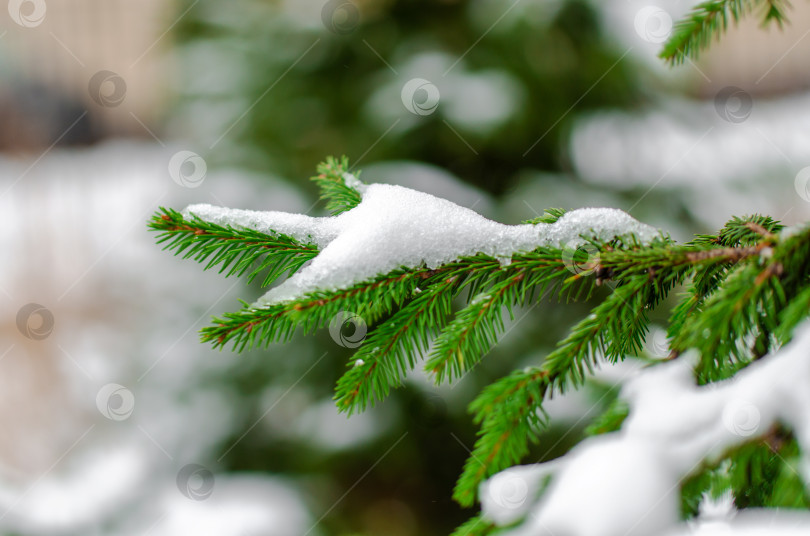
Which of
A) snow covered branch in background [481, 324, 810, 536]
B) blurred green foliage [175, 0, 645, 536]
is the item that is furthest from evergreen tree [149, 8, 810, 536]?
blurred green foliage [175, 0, 645, 536]

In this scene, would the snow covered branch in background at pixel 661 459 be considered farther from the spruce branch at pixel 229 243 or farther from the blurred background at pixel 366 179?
the blurred background at pixel 366 179

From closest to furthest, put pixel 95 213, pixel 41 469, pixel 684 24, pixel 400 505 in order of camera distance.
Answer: pixel 684 24
pixel 400 505
pixel 41 469
pixel 95 213

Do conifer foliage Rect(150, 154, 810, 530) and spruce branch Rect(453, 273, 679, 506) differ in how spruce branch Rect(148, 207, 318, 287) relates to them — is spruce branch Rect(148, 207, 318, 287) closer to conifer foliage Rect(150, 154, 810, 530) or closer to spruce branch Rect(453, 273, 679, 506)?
conifer foliage Rect(150, 154, 810, 530)

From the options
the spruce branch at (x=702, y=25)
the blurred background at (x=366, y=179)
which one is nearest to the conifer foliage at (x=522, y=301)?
the spruce branch at (x=702, y=25)

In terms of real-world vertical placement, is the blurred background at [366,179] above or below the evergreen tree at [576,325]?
above

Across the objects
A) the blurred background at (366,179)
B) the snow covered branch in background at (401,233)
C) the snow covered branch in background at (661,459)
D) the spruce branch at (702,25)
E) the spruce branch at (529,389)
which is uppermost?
the blurred background at (366,179)

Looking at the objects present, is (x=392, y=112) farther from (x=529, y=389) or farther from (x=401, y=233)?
(x=529, y=389)

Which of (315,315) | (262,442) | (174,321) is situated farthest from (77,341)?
(315,315)

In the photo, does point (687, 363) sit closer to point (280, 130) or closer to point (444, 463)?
point (444, 463)
